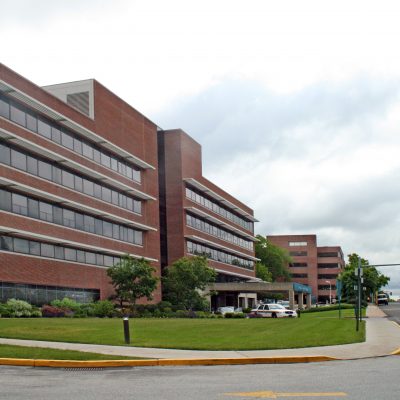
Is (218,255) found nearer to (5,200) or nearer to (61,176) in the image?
(61,176)

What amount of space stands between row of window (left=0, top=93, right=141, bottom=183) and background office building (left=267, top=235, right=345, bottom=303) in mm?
116371

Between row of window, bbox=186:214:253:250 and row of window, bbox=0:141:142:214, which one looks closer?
row of window, bbox=0:141:142:214

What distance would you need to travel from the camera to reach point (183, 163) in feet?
260

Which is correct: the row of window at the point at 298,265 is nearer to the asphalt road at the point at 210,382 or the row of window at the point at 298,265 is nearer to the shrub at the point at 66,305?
the shrub at the point at 66,305

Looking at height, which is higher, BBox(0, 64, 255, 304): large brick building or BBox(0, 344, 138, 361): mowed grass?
BBox(0, 64, 255, 304): large brick building

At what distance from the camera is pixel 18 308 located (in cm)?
4100

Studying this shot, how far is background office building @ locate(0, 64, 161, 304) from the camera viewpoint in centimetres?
4562

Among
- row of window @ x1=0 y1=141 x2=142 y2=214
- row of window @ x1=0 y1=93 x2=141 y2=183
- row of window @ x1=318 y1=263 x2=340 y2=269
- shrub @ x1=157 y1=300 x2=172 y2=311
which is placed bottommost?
row of window @ x1=318 y1=263 x2=340 y2=269

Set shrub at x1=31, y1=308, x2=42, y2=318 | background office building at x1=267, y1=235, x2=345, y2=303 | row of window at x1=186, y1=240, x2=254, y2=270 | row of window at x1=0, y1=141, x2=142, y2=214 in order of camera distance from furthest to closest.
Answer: background office building at x1=267, y1=235, x2=345, y2=303
row of window at x1=186, y1=240, x2=254, y2=270
row of window at x1=0, y1=141, x2=142, y2=214
shrub at x1=31, y1=308, x2=42, y2=318

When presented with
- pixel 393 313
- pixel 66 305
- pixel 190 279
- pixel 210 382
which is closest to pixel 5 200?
pixel 66 305

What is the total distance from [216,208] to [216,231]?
341cm

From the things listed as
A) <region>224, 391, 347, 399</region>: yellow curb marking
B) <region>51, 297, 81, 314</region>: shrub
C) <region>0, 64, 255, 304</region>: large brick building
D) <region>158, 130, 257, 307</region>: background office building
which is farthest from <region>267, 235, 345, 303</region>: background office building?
<region>224, 391, 347, 399</region>: yellow curb marking

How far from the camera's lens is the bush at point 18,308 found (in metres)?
40.1

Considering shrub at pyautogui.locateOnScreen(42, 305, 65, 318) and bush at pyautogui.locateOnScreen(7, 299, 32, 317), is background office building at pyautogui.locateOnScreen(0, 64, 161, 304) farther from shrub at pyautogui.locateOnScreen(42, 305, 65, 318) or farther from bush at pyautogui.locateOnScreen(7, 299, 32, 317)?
shrub at pyautogui.locateOnScreen(42, 305, 65, 318)
